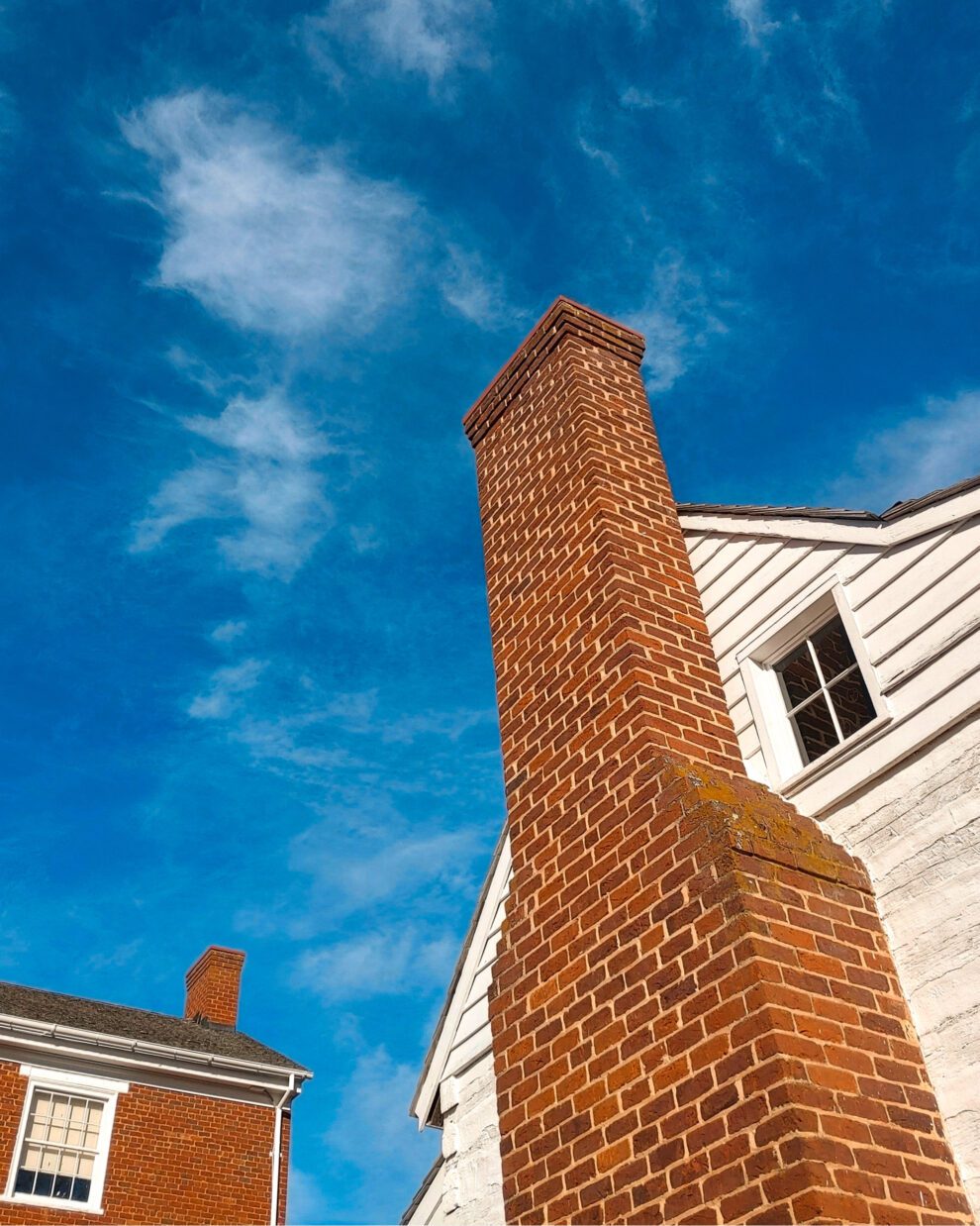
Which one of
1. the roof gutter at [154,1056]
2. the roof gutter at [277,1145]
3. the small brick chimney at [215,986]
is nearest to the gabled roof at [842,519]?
the roof gutter at [154,1056]

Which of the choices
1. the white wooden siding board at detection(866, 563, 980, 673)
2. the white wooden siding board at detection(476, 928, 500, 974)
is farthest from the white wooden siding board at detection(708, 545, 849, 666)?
the white wooden siding board at detection(476, 928, 500, 974)

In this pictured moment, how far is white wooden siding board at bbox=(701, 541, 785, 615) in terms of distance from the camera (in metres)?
6.11

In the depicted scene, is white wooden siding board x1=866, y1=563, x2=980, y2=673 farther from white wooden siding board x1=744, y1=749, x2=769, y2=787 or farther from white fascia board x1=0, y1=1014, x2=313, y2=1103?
white fascia board x1=0, y1=1014, x2=313, y2=1103

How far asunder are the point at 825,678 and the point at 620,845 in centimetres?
190

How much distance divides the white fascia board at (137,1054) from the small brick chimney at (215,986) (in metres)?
3.30

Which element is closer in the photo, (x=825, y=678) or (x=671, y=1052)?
(x=671, y=1052)

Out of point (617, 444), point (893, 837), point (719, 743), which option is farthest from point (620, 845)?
point (617, 444)

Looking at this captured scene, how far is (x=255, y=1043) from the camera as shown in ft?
61.3

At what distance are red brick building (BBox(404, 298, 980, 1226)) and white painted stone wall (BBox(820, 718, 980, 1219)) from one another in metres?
0.02

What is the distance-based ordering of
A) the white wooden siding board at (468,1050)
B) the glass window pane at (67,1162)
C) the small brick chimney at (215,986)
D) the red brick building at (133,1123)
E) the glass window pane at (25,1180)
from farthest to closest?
1. the small brick chimney at (215,986)
2. the glass window pane at (67,1162)
3. the red brick building at (133,1123)
4. the glass window pane at (25,1180)
5. the white wooden siding board at (468,1050)

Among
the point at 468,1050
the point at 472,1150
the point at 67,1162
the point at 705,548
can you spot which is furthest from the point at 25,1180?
the point at 705,548

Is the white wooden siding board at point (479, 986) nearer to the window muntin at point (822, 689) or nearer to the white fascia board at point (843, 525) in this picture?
the window muntin at point (822, 689)

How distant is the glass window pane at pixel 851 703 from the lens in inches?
221

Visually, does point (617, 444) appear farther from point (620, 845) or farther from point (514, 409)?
point (620, 845)
